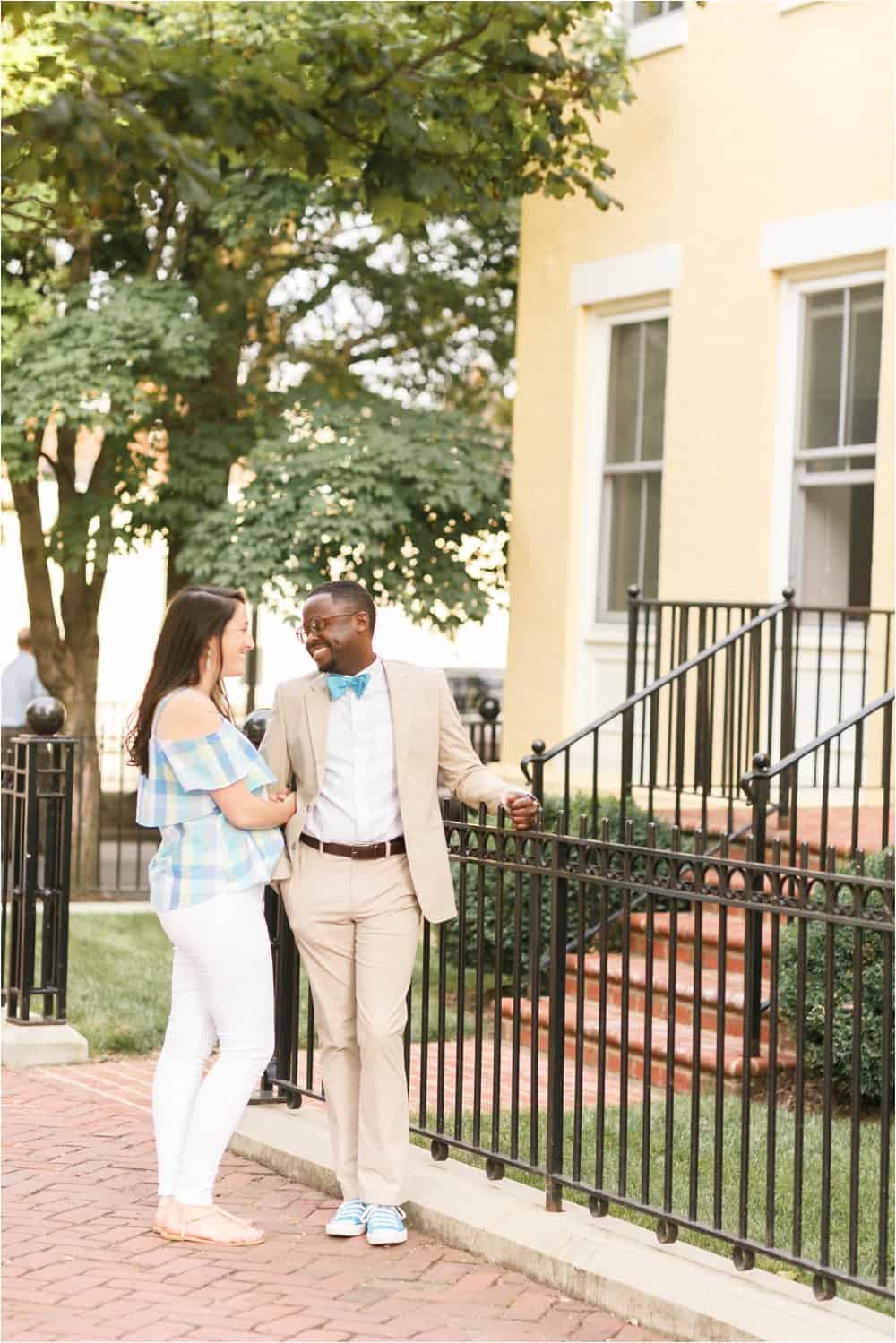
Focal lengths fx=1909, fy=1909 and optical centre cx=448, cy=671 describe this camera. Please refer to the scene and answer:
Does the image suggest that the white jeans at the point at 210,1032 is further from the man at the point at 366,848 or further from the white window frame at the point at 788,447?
the white window frame at the point at 788,447

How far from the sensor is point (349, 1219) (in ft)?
18.4

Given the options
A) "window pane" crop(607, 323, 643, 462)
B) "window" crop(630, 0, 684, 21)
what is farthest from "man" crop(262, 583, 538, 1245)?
"window" crop(630, 0, 684, 21)

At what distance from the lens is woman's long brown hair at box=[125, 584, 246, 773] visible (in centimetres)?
544

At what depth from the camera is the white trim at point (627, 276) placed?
498 inches

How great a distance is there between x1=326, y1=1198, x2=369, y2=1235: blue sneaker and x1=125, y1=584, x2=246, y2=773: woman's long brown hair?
5.04 ft

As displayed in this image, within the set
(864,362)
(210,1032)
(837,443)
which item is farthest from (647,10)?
(210,1032)

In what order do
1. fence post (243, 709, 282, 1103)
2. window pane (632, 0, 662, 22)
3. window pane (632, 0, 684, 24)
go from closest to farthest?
fence post (243, 709, 282, 1103), window pane (632, 0, 684, 24), window pane (632, 0, 662, 22)

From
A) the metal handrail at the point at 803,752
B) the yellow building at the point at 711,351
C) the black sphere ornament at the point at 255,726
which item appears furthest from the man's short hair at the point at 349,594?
the yellow building at the point at 711,351

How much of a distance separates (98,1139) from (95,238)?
33.8 feet

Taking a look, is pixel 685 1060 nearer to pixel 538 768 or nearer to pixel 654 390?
pixel 538 768

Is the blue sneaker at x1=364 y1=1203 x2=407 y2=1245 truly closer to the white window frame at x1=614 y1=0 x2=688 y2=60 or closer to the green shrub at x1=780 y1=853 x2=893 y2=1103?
the green shrub at x1=780 y1=853 x2=893 y2=1103

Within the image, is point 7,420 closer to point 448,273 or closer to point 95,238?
point 95,238

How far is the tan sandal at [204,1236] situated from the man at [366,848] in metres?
0.23

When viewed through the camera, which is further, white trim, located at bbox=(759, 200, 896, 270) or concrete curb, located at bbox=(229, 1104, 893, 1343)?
white trim, located at bbox=(759, 200, 896, 270)
